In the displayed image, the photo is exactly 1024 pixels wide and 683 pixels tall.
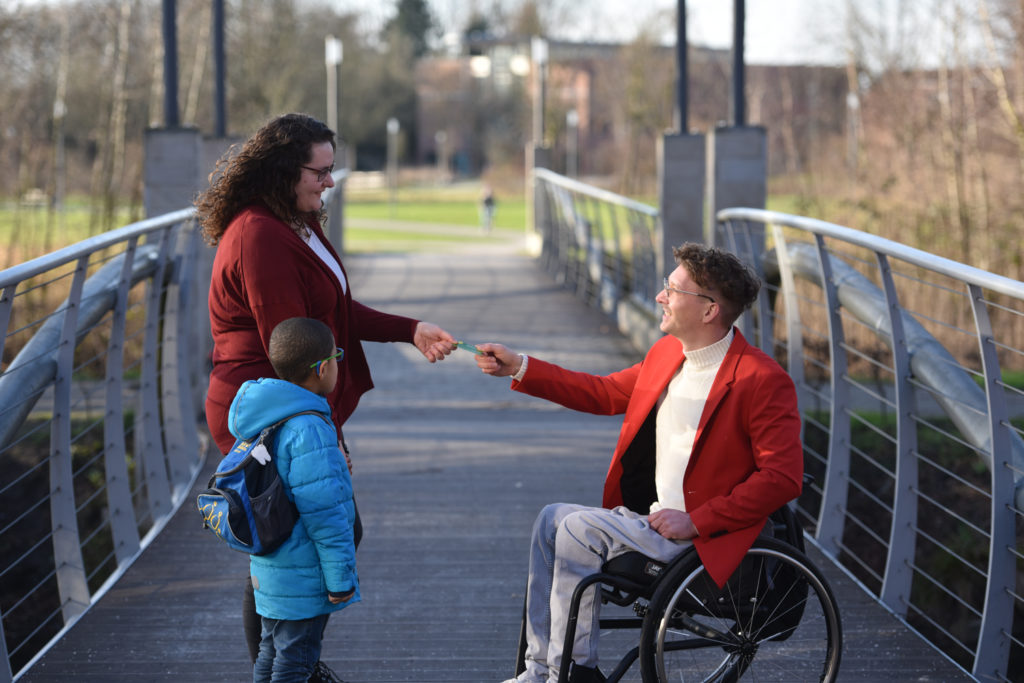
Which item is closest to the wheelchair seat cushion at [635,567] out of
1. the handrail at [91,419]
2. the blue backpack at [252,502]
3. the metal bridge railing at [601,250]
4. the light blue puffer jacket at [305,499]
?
the light blue puffer jacket at [305,499]

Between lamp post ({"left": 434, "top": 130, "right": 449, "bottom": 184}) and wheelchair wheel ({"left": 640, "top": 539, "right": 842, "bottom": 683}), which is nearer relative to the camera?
wheelchair wheel ({"left": 640, "top": 539, "right": 842, "bottom": 683})

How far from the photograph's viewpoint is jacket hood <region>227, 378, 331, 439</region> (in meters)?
2.96

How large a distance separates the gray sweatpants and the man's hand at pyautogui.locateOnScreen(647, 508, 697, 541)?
0.04 metres

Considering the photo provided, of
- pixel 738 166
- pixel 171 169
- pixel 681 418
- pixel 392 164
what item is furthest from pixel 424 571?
pixel 392 164

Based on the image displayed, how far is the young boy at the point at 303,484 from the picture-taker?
2947mm

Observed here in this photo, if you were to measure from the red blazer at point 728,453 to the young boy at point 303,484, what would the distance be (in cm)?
79

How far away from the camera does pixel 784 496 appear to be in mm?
3088

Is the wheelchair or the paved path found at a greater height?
the wheelchair

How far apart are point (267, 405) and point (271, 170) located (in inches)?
28.3

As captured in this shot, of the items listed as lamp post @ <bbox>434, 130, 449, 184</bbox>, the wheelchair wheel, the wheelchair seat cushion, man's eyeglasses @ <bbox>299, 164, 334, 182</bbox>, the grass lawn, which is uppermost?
lamp post @ <bbox>434, 130, 449, 184</bbox>

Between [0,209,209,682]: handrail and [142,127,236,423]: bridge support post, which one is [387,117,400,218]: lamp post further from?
[0,209,209,682]: handrail

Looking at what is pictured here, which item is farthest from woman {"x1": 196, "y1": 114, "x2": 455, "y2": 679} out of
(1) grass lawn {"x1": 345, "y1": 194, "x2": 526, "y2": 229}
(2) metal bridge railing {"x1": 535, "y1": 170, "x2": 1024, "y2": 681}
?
(1) grass lawn {"x1": 345, "y1": 194, "x2": 526, "y2": 229}

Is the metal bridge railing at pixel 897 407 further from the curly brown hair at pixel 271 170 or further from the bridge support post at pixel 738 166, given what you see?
the curly brown hair at pixel 271 170

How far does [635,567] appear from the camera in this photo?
10.3 feet
